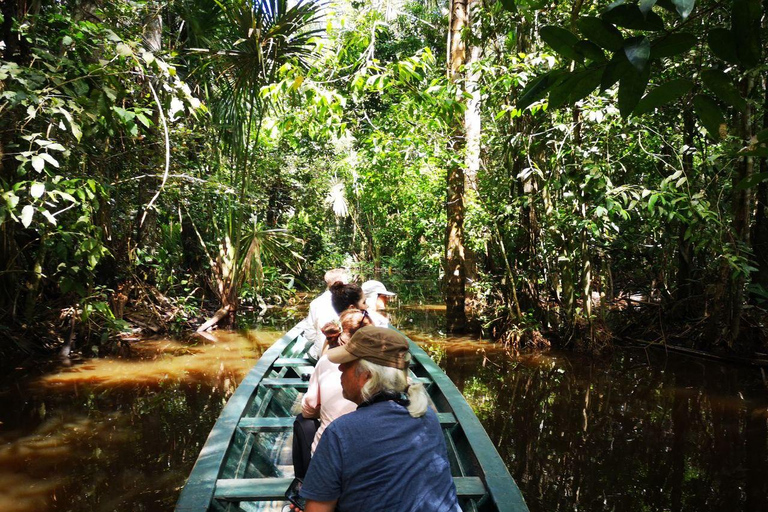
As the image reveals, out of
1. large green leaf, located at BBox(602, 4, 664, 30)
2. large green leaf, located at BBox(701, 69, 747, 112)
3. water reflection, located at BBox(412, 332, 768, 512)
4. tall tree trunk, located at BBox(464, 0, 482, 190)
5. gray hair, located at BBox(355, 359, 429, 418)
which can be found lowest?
water reflection, located at BBox(412, 332, 768, 512)

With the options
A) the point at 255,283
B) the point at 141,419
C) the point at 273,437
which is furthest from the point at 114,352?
the point at 273,437

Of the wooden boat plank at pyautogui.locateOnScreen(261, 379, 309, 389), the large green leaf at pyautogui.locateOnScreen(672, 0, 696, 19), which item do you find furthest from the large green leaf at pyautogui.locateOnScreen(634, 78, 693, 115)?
the wooden boat plank at pyautogui.locateOnScreen(261, 379, 309, 389)

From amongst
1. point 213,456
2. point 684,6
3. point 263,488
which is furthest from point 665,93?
point 213,456

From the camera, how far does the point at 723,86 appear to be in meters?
1.16

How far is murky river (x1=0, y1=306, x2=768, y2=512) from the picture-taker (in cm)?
362

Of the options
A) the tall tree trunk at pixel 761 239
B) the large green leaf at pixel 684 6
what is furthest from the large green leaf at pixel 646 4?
the tall tree trunk at pixel 761 239

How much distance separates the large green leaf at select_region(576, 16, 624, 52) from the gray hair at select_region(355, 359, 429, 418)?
107 cm

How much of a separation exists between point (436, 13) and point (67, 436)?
48.1ft

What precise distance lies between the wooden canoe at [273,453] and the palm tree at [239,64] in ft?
12.9

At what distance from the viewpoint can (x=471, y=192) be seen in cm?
825

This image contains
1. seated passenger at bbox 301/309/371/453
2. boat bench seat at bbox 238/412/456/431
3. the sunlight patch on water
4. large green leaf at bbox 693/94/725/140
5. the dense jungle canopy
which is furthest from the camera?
the sunlight patch on water

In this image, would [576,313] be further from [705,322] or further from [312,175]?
[312,175]

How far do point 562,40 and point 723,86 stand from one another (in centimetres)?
37

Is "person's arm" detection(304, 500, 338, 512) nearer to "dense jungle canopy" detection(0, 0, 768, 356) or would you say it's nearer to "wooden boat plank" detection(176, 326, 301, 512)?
"wooden boat plank" detection(176, 326, 301, 512)
